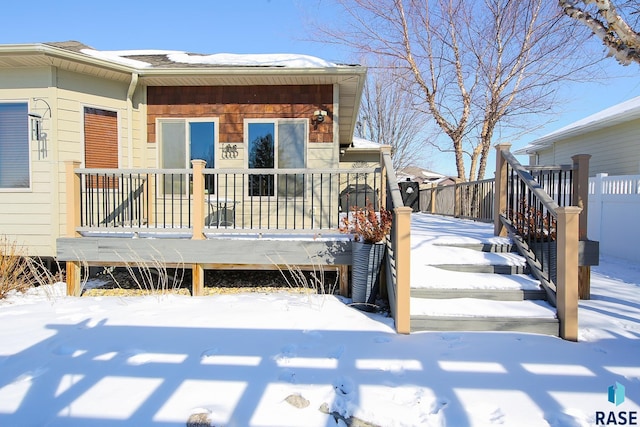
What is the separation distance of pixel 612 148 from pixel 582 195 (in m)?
8.71

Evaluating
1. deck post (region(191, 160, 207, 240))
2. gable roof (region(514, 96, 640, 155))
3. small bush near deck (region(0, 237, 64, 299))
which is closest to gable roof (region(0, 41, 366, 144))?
deck post (region(191, 160, 207, 240))

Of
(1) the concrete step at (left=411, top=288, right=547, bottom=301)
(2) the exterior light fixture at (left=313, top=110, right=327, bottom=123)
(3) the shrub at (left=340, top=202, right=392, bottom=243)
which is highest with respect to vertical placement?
(2) the exterior light fixture at (left=313, top=110, right=327, bottom=123)

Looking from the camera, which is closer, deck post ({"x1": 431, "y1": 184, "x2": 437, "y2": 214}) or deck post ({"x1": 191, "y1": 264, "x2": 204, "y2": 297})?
deck post ({"x1": 191, "y1": 264, "x2": 204, "y2": 297})

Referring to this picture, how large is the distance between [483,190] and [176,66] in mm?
6337

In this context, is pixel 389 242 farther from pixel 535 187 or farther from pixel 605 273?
pixel 605 273

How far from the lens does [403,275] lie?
3250 millimetres

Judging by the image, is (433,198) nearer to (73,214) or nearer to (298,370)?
(73,214)

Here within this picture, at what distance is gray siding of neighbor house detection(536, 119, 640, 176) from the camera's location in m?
9.65

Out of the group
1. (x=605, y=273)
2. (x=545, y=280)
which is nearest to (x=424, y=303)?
(x=545, y=280)

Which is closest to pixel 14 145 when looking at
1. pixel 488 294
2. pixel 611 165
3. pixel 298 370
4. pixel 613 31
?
pixel 298 370

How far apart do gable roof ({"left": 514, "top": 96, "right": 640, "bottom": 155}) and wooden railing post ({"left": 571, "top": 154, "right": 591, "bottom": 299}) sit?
6.96 m

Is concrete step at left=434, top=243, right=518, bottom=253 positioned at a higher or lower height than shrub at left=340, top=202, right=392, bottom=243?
lower

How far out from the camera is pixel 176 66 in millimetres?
6320

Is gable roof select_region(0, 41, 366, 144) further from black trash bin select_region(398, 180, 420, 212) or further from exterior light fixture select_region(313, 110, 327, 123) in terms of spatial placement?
black trash bin select_region(398, 180, 420, 212)
